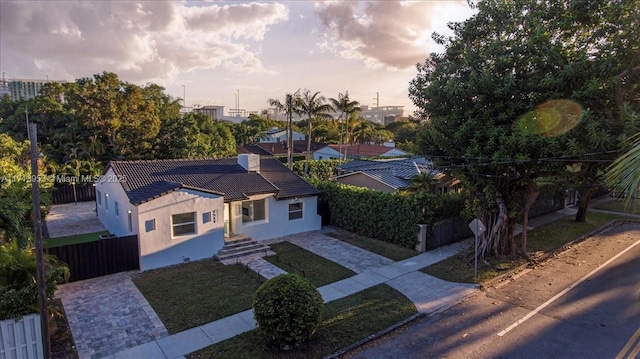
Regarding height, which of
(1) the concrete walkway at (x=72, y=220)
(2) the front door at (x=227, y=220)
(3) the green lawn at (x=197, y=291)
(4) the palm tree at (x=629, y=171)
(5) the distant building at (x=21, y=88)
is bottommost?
(3) the green lawn at (x=197, y=291)

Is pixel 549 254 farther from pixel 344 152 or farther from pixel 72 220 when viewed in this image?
pixel 344 152

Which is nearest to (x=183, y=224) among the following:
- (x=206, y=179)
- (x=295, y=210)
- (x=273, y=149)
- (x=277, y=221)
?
(x=206, y=179)

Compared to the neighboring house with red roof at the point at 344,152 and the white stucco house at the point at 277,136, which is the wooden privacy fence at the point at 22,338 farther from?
the white stucco house at the point at 277,136

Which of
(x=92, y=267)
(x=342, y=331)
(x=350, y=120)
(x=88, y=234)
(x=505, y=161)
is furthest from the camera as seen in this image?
(x=350, y=120)

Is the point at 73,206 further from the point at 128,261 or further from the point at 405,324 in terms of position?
the point at 405,324

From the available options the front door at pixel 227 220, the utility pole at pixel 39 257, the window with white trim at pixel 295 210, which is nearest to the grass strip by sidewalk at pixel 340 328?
the utility pole at pixel 39 257

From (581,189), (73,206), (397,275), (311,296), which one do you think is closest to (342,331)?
(311,296)
